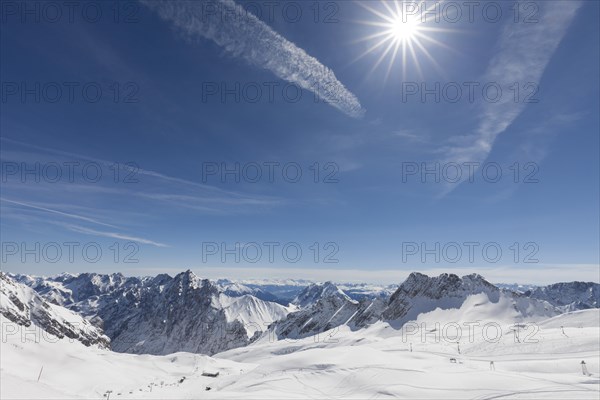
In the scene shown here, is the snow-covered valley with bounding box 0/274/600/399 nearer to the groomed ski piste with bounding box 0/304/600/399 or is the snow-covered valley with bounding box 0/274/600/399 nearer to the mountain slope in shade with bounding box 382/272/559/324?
the groomed ski piste with bounding box 0/304/600/399

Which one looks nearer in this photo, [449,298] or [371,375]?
[371,375]

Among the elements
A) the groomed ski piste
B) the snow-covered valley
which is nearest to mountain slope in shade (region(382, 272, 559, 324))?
the snow-covered valley

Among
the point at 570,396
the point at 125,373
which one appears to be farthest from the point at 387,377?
the point at 125,373

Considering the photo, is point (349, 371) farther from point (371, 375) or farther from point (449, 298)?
point (449, 298)

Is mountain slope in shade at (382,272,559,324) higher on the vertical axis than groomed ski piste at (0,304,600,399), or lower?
lower

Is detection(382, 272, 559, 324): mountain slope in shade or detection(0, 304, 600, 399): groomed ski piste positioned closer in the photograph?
detection(0, 304, 600, 399): groomed ski piste

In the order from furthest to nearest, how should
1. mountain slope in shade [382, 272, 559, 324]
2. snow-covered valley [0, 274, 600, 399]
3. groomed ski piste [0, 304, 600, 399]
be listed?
mountain slope in shade [382, 272, 559, 324] < snow-covered valley [0, 274, 600, 399] < groomed ski piste [0, 304, 600, 399]

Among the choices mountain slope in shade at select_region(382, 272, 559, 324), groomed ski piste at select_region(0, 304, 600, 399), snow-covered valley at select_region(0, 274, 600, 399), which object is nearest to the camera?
groomed ski piste at select_region(0, 304, 600, 399)

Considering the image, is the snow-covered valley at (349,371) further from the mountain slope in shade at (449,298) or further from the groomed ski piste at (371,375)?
the mountain slope in shade at (449,298)

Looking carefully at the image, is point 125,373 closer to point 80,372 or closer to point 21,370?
point 80,372

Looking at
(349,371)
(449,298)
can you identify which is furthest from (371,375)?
(449,298)

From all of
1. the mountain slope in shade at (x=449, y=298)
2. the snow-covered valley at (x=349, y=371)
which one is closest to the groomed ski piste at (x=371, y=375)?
the snow-covered valley at (x=349, y=371)

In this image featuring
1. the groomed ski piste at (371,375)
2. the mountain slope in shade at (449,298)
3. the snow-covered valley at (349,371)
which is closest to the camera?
the groomed ski piste at (371,375)

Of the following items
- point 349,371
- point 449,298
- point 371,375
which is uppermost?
point 371,375
